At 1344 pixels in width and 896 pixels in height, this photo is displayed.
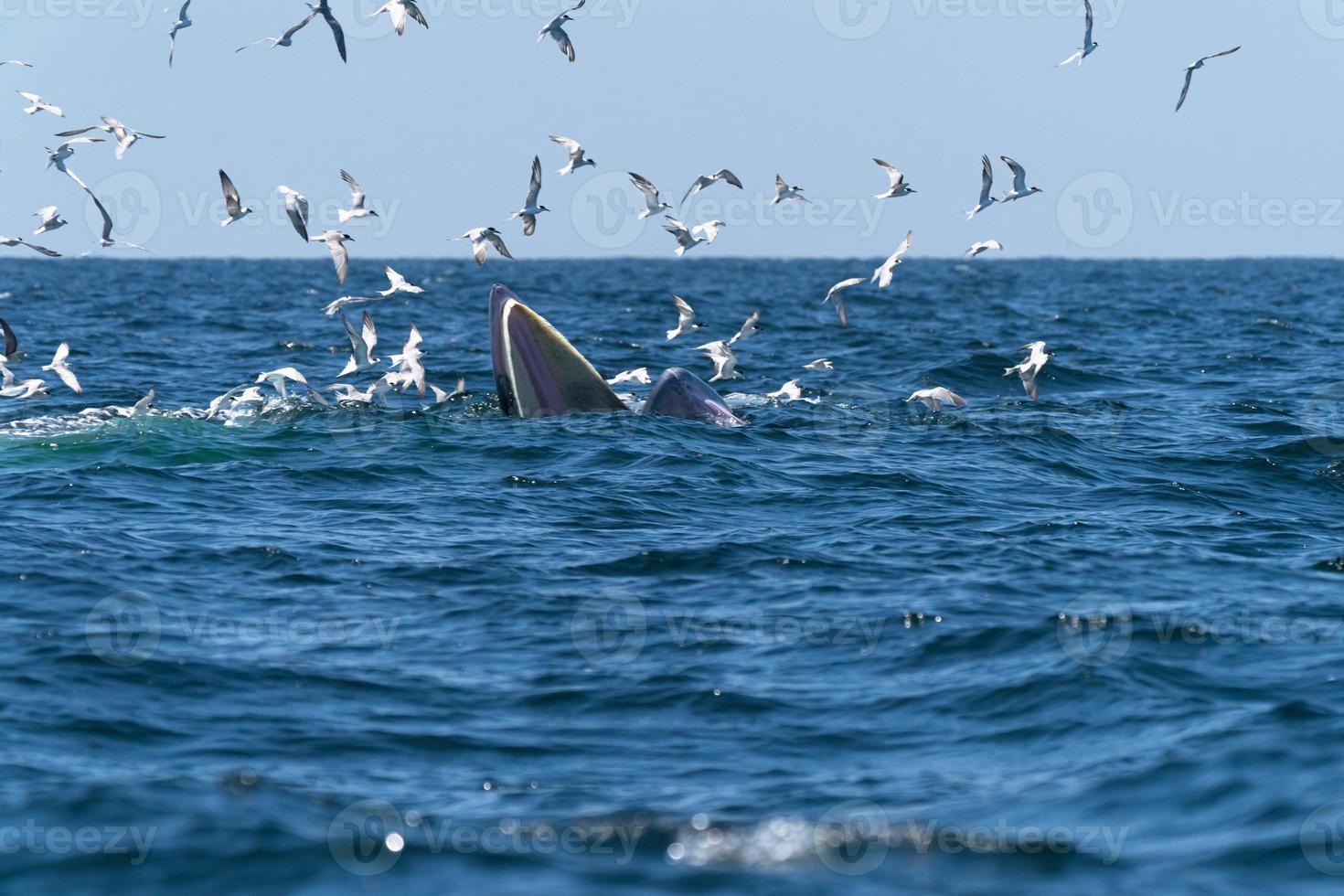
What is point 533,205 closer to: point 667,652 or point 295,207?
point 295,207

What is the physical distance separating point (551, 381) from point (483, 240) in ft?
8.02

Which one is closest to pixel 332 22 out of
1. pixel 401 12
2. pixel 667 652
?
pixel 401 12

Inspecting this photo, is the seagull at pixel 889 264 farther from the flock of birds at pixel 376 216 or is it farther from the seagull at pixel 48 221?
the seagull at pixel 48 221

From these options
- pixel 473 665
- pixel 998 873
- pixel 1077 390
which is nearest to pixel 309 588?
pixel 473 665

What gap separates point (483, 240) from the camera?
2295 cm

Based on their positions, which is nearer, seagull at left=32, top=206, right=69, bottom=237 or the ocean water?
the ocean water

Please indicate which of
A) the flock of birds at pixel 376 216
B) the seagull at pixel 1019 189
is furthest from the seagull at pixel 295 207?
the seagull at pixel 1019 189

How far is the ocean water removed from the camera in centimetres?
842

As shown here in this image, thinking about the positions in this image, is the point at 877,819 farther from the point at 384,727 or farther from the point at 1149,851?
the point at 384,727

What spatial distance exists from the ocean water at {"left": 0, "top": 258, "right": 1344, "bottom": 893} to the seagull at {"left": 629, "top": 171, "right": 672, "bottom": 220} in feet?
11.5

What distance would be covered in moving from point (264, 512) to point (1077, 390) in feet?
61.1

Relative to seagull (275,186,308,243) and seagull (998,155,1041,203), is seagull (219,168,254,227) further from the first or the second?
seagull (998,155,1041,203)

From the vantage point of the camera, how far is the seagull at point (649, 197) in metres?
23.8

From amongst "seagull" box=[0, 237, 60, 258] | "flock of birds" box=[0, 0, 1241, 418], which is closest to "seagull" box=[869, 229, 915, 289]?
"flock of birds" box=[0, 0, 1241, 418]
